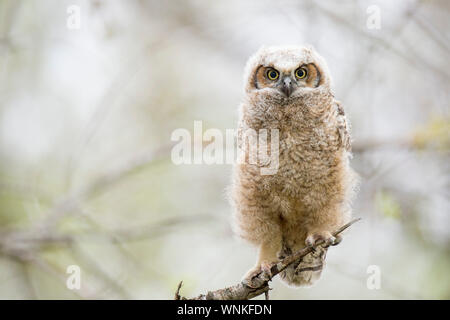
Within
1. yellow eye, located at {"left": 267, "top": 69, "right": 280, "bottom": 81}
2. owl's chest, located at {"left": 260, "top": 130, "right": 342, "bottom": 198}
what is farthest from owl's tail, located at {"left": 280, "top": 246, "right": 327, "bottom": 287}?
yellow eye, located at {"left": 267, "top": 69, "right": 280, "bottom": 81}

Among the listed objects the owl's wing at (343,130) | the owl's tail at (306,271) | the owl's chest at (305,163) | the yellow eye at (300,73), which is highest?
the yellow eye at (300,73)

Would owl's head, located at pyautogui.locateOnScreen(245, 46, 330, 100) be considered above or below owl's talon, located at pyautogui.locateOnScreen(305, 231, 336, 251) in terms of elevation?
above

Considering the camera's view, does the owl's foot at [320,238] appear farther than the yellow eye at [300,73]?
No

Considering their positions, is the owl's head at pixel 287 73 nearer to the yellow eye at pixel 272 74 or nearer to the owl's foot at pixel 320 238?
the yellow eye at pixel 272 74

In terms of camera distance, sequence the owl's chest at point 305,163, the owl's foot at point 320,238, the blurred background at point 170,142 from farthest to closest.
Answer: the blurred background at point 170,142 → the owl's chest at point 305,163 → the owl's foot at point 320,238

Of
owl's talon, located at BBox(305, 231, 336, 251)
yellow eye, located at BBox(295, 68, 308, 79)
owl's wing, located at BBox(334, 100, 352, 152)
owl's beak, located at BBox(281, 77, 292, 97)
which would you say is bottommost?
owl's talon, located at BBox(305, 231, 336, 251)

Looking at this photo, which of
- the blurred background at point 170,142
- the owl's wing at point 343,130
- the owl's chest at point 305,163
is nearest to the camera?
the owl's chest at point 305,163

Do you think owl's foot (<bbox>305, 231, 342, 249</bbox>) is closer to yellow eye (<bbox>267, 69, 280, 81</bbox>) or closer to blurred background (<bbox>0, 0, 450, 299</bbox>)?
blurred background (<bbox>0, 0, 450, 299</bbox>)

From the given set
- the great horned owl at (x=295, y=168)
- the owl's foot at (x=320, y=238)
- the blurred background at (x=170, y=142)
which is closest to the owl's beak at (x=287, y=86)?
the great horned owl at (x=295, y=168)

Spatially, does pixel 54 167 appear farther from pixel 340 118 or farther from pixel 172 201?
pixel 340 118
